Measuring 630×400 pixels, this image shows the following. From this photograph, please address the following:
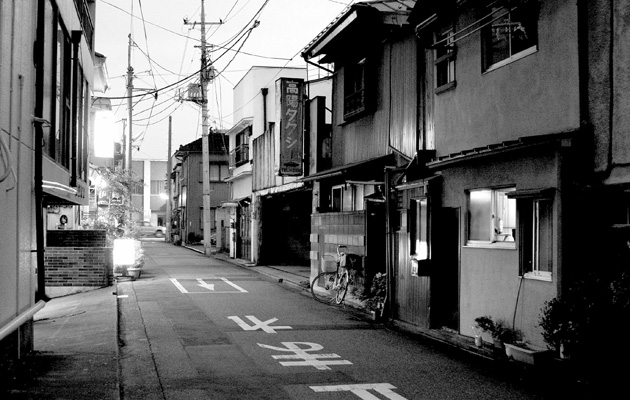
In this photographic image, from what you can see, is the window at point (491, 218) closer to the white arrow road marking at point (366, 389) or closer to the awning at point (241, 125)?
the white arrow road marking at point (366, 389)

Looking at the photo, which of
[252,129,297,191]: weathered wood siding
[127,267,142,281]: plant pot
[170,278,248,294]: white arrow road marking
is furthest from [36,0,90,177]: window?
[252,129,297,191]: weathered wood siding

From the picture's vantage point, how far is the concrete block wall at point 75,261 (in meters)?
20.3

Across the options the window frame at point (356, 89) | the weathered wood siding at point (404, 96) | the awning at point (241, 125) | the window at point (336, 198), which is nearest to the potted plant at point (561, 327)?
the weathered wood siding at point (404, 96)

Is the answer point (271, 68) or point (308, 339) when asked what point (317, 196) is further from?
point (271, 68)

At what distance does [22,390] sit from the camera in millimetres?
7797

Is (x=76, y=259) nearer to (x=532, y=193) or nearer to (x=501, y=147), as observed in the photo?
(x=501, y=147)

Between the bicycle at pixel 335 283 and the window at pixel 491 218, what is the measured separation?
19.7ft

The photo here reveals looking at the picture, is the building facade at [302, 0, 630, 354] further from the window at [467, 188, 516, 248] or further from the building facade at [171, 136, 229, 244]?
the building facade at [171, 136, 229, 244]

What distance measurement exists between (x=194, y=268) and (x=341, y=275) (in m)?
14.7

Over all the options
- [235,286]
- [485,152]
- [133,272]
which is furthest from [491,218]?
[133,272]

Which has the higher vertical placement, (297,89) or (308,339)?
(297,89)

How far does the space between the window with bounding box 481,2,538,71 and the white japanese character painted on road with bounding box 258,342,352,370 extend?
5.99 meters

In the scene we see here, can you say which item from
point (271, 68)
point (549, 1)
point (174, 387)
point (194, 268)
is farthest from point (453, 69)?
point (271, 68)

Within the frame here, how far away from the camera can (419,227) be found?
46.3 ft
